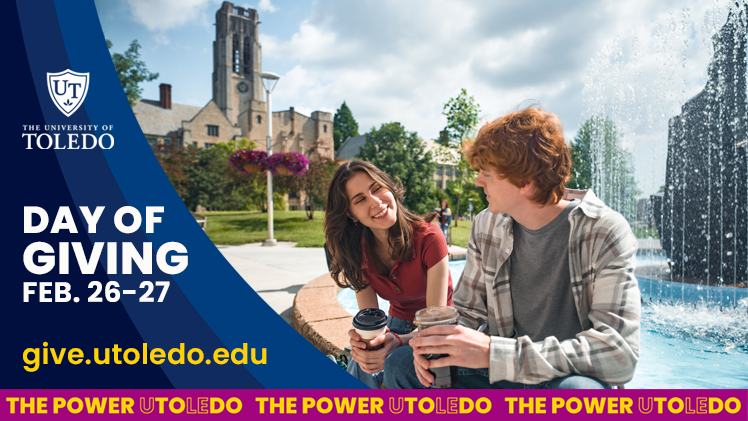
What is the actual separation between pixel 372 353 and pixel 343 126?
68.1 meters

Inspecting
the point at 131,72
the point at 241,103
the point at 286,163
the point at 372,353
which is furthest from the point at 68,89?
the point at 241,103

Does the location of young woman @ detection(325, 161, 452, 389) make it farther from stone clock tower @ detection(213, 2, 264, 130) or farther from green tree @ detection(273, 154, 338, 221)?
stone clock tower @ detection(213, 2, 264, 130)

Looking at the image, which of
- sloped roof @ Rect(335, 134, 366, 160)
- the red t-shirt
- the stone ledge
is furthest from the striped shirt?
sloped roof @ Rect(335, 134, 366, 160)

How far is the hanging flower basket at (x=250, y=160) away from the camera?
1230 cm

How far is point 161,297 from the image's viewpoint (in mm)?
1975

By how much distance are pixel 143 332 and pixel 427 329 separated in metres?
1.41

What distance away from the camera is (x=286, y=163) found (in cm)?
1232

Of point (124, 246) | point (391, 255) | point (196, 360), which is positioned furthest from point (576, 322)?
point (124, 246)

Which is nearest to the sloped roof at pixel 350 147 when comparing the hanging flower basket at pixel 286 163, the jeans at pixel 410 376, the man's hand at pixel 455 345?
the hanging flower basket at pixel 286 163

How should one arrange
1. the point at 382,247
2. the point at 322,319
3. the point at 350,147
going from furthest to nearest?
the point at 350,147, the point at 322,319, the point at 382,247

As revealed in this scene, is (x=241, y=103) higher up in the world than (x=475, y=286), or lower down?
higher up

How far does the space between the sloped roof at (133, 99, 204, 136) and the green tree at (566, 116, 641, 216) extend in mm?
41595

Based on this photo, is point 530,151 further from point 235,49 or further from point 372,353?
point 235,49

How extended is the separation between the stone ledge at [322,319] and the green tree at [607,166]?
13.6 metres
